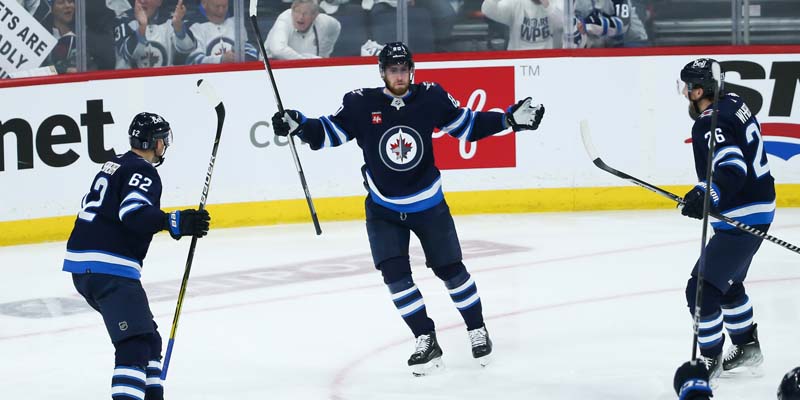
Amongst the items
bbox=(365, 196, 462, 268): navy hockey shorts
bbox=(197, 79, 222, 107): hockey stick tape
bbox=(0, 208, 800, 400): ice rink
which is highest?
bbox=(197, 79, 222, 107): hockey stick tape

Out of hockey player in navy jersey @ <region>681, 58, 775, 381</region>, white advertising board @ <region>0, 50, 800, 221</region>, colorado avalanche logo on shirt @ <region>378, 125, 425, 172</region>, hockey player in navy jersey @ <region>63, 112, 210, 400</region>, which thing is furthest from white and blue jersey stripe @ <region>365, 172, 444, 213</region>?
white advertising board @ <region>0, 50, 800, 221</region>

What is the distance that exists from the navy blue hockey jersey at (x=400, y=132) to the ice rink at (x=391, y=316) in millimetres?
721

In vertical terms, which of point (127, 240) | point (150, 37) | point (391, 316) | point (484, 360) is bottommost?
point (391, 316)

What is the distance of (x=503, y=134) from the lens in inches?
370

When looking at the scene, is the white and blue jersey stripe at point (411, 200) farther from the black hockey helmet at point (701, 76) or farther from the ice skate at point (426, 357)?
the black hockey helmet at point (701, 76)

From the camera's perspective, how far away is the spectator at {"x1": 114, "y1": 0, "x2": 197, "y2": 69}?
29.6 ft

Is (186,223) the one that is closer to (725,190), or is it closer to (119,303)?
(119,303)

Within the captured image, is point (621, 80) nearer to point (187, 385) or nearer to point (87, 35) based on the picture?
point (87, 35)

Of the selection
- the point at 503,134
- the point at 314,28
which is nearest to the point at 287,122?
the point at 314,28

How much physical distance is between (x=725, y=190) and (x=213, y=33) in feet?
16.8

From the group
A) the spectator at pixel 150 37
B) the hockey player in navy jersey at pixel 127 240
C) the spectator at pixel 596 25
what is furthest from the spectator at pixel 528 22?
the hockey player in navy jersey at pixel 127 240

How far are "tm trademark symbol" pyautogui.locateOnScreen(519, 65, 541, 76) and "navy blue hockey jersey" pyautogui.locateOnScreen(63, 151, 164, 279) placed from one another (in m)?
5.20

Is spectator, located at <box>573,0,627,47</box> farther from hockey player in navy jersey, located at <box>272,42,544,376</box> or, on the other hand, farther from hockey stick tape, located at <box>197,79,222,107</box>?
hockey stick tape, located at <box>197,79,222,107</box>

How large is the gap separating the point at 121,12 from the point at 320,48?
1.33 metres
